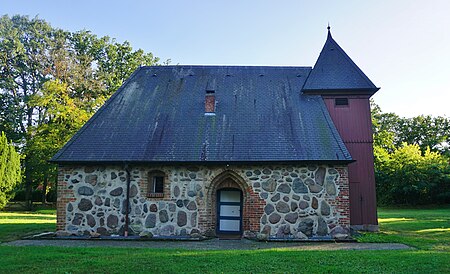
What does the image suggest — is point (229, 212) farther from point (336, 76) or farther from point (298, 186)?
point (336, 76)

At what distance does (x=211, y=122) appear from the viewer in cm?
1461

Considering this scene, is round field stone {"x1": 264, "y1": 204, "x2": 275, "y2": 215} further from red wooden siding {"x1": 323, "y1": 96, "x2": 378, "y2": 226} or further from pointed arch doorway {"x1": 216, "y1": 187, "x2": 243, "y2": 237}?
red wooden siding {"x1": 323, "y1": 96, "x2": 378, "y2": 226}

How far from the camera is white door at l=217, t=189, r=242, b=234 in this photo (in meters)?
13.3

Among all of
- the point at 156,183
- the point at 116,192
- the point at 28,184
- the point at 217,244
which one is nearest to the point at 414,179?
the point at 217,244

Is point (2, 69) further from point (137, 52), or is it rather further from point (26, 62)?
point (137, 52)

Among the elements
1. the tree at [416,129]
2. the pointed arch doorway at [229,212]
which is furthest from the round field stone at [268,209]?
the tree at [416,129]

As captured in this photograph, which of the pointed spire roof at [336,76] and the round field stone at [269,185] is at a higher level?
the pointed spire roof at [336,76]

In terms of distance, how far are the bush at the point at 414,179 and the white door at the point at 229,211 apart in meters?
25.3

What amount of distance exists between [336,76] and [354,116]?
80.0 inches

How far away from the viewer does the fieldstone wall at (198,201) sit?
12562 mm

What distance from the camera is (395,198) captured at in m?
34.6

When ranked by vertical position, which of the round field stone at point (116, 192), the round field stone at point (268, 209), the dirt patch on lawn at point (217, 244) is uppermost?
the round field stone at point (116, 192)

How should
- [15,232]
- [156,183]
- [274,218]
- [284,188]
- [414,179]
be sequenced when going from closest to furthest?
[274,218]
[284,188]
[156,183]
[15,232]
[414,179]

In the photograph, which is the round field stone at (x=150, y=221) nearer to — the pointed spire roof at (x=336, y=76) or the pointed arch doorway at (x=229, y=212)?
the pointed arch doorway at (x=229, y=212)
